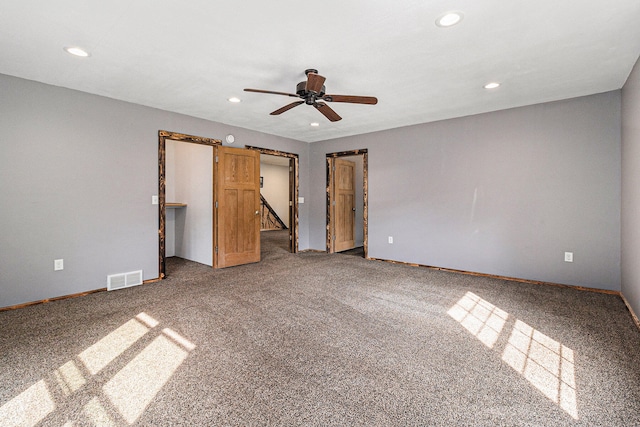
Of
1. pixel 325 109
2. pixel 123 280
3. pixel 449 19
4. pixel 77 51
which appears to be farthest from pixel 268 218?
pixel 449 19

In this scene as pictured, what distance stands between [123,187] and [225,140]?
Answer: 1.74 metres

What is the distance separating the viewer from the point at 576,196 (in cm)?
373

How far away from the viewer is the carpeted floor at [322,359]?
1560mm

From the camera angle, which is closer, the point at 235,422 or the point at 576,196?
the point at 235,422

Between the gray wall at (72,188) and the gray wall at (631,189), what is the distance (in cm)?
535

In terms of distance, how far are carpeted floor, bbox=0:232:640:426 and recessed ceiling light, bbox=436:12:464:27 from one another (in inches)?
94.6

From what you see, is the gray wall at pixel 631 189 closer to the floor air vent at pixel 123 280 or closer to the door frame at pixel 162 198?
the door frame at pixel 162 198

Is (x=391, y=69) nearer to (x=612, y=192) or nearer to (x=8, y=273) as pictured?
(x=612, y=192)

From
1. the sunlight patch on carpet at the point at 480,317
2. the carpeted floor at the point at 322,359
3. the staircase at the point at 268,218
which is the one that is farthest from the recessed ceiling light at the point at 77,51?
the staircase at the point at 268,218

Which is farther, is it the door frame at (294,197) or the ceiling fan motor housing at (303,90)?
the door frame at (294,197)

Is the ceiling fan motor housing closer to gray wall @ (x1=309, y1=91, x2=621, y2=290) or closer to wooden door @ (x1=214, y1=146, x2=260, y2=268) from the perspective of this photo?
wooden door @ (x1=214, y1=146, x2=260, y2=268)

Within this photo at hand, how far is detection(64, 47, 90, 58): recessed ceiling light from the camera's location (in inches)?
100

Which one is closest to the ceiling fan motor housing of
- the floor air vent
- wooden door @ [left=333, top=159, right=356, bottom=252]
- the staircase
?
the floor air vent

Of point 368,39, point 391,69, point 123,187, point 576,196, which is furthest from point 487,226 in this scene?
point 123,187
